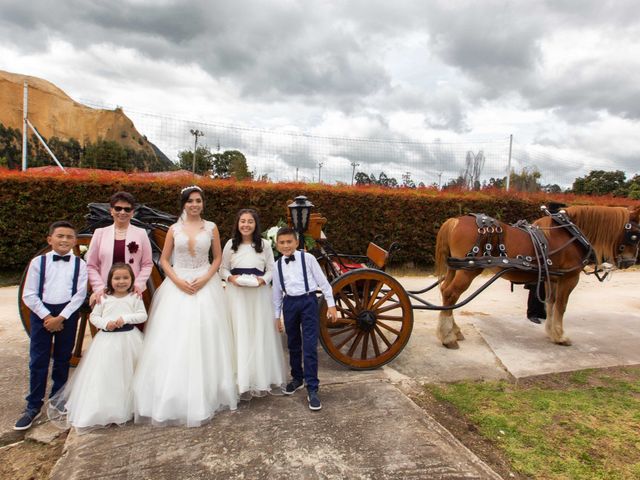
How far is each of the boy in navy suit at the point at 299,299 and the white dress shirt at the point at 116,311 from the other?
3.32 ft

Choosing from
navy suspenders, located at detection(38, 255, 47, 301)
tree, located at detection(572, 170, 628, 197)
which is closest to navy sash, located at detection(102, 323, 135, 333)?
navy suspenders, located at detection(38, 255, 47, 301)

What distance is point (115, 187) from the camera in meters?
7.45

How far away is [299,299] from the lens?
295cm

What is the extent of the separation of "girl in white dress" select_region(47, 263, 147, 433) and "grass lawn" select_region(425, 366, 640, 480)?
2.40 m

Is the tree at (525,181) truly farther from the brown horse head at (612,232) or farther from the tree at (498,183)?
the brown horse head at (612,232)

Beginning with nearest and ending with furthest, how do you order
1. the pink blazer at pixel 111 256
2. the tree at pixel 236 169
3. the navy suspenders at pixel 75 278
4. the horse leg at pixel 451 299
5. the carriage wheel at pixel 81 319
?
the navy suspenders at pixel 75 278, the pink blazer at pixel 111 256, the carriage wheel at pixel 81 319, the horse leg at pixel 451 299, the tree at pixel 236 169

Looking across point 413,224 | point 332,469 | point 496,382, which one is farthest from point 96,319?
point 413,224

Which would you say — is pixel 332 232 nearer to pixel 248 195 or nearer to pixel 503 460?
pixel 248 195

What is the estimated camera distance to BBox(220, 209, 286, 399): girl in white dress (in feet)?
9.57

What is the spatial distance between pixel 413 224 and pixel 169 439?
769 centimetres

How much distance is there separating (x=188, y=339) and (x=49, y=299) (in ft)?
3.25

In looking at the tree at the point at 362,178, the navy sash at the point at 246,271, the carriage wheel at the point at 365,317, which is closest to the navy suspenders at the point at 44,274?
the navy sash at the point at 246,271

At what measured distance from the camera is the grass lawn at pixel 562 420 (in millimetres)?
2379

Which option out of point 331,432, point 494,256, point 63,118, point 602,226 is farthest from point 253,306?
point 63,118
